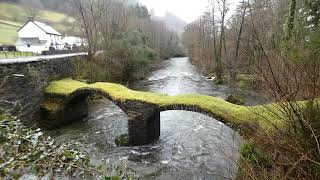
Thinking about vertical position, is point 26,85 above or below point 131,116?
above

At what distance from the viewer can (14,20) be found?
6962 cm

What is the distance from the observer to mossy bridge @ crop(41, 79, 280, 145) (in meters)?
10.8

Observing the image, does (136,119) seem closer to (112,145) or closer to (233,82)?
(112,145)

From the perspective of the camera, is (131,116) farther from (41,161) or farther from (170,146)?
(41,161)

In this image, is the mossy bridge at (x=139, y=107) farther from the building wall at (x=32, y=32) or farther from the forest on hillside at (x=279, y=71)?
the building wall at (x=32, y=32)

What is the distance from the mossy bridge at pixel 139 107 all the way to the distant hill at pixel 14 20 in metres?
39.6

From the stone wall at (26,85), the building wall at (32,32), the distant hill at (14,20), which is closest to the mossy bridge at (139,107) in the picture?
the stone wall at (26,85)

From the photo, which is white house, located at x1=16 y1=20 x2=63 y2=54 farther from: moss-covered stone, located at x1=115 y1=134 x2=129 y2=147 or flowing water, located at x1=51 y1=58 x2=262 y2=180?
moss-covered stone, located at x1=115 y1=134 x2=129 y2=147

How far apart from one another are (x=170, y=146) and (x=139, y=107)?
2421 mm

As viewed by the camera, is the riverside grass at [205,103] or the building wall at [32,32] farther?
the building wall at [32,32]

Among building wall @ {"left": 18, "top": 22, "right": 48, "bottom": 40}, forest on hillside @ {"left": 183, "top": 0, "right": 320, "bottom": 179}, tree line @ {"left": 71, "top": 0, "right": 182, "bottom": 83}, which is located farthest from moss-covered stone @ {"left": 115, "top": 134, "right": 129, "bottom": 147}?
building wall @ {"left": 18, "top": 22, "right": 48, "bottom": 40}

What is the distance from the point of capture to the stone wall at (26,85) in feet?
47.2

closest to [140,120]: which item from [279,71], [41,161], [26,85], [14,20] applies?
[26,85]

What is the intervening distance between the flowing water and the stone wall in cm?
200
